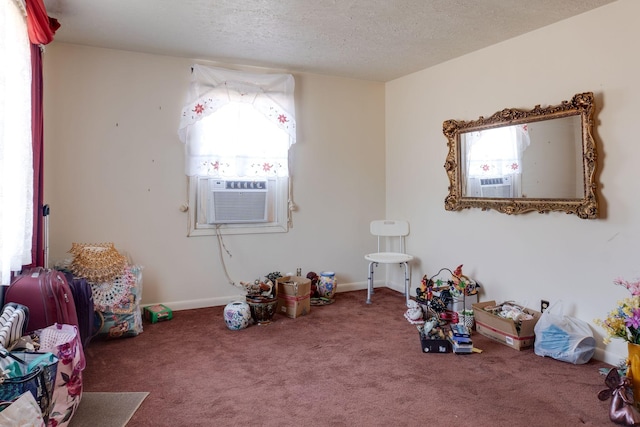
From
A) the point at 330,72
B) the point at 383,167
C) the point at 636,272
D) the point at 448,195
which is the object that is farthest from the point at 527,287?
the point at 330,72

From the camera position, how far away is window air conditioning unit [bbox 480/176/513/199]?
336 centimetres

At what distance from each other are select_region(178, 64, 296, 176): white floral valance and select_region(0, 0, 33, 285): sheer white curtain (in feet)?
4.93

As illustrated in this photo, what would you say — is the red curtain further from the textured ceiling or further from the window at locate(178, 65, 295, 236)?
the window at locate(178, 65, 295, 236)

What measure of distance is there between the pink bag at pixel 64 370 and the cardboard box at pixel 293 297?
184 centimetres

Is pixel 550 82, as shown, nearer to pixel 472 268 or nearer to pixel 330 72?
pixel 472 268

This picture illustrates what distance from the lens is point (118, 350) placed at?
290 centimetres

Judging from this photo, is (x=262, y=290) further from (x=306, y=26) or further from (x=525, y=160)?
(x=525, y=160)

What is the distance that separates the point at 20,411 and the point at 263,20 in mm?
2666

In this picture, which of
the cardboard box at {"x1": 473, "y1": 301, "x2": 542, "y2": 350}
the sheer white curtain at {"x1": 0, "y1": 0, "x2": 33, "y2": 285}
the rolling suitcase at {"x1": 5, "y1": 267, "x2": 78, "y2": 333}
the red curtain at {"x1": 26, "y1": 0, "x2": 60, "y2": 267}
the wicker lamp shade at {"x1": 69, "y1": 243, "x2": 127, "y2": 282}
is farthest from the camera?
the wicker lamp shade at {"x1": 69, "y1": 243, "x2": 127, "y2": 282}

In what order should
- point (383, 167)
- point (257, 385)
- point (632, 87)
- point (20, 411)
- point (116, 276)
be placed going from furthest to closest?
1. point (383, 167)
2. point (116, 276)
3. point (632, 87)
4. point (257, 385)
5. point (20, 411)

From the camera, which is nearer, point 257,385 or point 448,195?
point 257,385

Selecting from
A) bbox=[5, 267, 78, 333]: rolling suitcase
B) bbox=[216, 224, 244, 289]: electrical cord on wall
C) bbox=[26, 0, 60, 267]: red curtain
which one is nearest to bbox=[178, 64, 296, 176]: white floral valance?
bbox=[216, 224, 244, 289]: electrical cord on wall

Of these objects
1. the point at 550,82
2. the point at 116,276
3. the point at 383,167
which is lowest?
the point at 116,276

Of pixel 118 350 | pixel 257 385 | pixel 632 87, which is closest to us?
pixel 257 385
